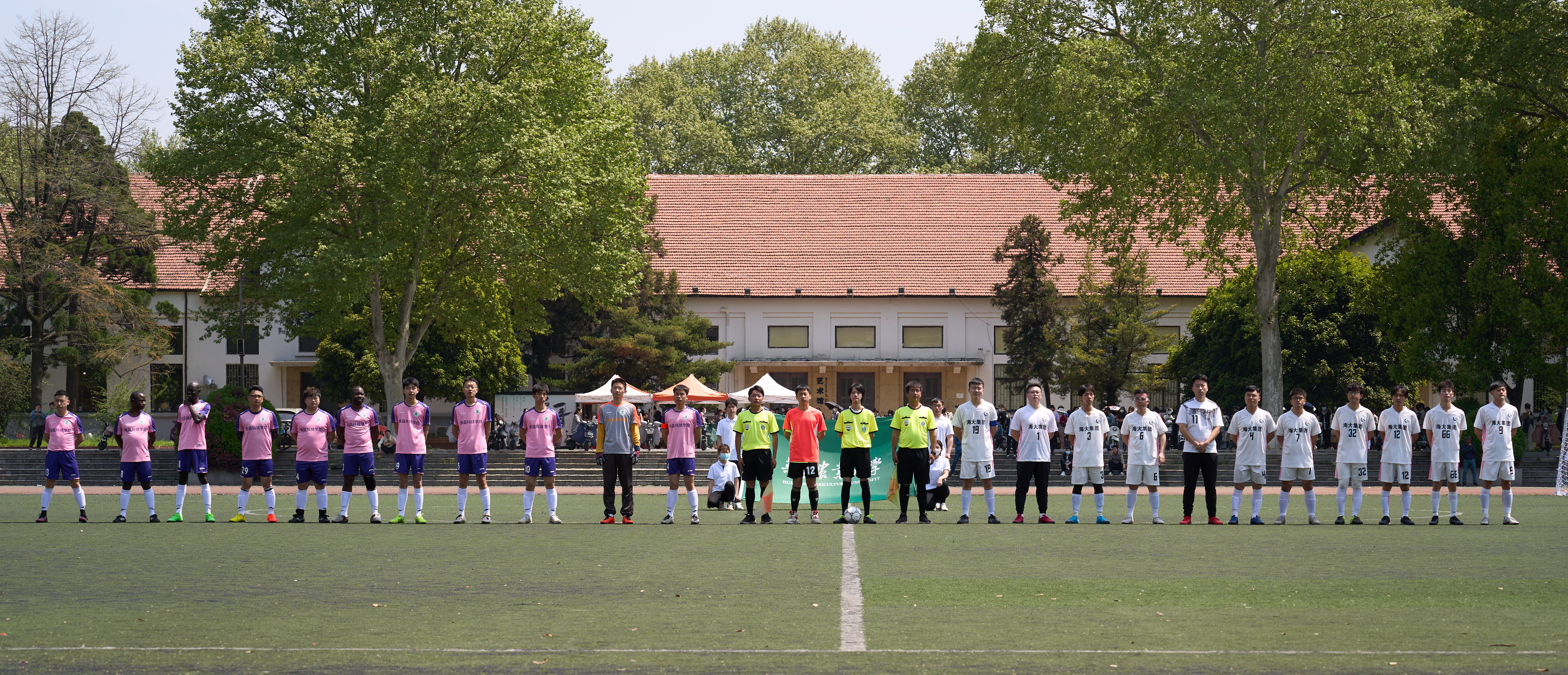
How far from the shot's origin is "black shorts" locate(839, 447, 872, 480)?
16203mm

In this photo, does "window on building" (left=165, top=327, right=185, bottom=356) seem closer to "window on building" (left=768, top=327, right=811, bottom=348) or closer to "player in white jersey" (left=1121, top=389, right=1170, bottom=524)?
"window on building" (left=768, top=327, right=811, bottom=348)

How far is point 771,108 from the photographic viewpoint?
66562 mm

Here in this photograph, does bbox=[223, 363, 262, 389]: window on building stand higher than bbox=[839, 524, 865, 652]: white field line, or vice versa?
bbox=[223, 363, 262, 389]: window on building

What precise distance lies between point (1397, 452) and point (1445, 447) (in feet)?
2.07

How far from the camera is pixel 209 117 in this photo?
33.7m

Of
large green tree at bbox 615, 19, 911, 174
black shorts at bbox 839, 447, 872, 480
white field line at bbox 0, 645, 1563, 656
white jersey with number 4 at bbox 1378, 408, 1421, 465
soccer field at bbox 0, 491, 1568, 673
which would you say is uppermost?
large green tree at bbox 615, 19, 911, 174

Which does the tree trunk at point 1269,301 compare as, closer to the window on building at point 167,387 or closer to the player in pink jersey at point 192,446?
the player in pink jersey at point 192,446

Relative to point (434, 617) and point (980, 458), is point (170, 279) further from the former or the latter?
point (434, 617)

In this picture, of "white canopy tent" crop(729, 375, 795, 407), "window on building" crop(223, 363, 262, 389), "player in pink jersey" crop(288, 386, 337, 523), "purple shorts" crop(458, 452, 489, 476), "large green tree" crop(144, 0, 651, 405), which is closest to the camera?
"player in pink jersey" crop(288, 386, 337, 523)

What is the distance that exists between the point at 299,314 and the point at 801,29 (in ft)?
125

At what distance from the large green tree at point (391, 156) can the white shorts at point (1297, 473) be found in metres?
21.7

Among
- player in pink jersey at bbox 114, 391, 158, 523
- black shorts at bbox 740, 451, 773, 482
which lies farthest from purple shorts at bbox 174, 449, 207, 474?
black shorts at bbox 740, 451, 773, 482

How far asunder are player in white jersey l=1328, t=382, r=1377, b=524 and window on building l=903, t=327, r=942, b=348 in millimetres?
32392

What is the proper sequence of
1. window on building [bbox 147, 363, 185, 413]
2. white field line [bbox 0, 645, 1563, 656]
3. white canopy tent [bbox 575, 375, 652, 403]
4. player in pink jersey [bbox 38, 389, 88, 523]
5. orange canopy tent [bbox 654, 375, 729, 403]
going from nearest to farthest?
1. white field line [bbox 0, 645, 1563, 656]
2. player in pink jersey [bbox 38, 389, 88, 523]
3. orange canopy tent [bbox 654, 375, 729, 403]
4. white canopy tent [bbox 575, 375, 652, 403]
5. window on building [bbox 147, 363, 185, 413]
